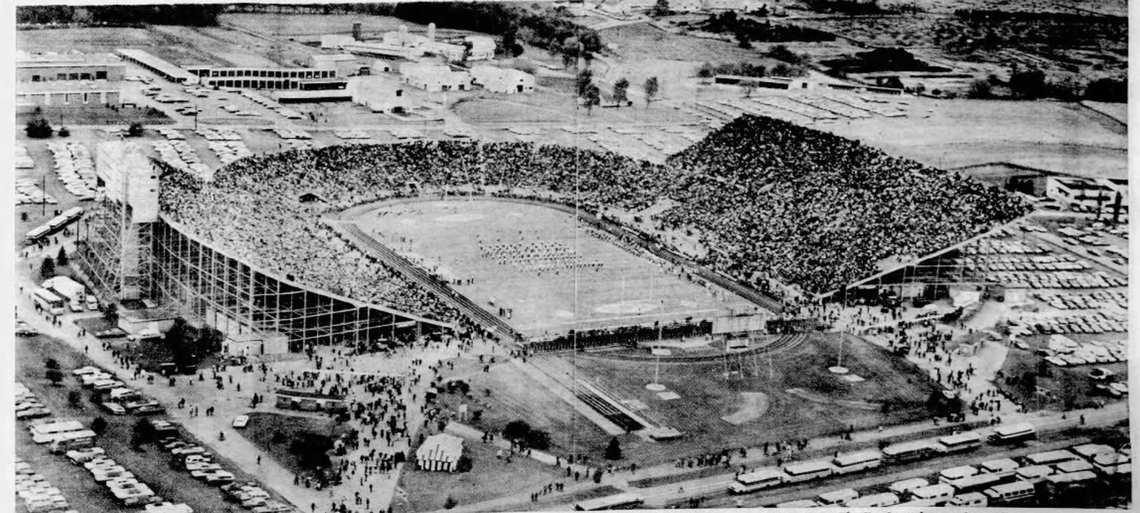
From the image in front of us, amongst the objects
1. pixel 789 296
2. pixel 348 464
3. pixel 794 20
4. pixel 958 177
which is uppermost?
pixel 794 20

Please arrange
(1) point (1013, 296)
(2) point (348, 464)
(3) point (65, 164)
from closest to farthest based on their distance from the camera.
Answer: (2) point (348, 464) < (3) point (65, 164) < (1) point (1013, 296)

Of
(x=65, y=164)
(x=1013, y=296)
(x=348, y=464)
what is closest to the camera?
(x=348, y=464)

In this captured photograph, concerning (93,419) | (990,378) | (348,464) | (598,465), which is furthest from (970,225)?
(93,419)

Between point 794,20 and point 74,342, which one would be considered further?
point 794,20

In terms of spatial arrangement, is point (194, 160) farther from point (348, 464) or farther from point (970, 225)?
point (970, 225)

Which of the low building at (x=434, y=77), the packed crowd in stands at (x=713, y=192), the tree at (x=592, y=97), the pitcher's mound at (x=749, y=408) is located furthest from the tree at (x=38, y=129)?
the pitcher's mound at (x=749, y=408)

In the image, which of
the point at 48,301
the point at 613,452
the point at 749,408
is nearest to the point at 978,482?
the point at 749,408
